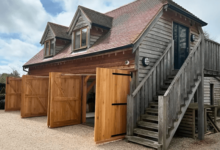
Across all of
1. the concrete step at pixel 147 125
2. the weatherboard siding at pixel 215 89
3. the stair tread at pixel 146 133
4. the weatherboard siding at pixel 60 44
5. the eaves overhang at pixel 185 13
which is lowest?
the stair tread at pixel 146 133

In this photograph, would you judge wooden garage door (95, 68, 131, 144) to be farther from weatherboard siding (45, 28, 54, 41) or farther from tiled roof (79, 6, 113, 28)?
weatherboard siding (45, 28, 54, 41)

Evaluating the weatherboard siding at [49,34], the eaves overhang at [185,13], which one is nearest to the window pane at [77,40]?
the weatherboard siding at [49,34]

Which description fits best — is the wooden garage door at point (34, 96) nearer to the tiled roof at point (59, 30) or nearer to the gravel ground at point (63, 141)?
the gravel ground at point (63, 141)

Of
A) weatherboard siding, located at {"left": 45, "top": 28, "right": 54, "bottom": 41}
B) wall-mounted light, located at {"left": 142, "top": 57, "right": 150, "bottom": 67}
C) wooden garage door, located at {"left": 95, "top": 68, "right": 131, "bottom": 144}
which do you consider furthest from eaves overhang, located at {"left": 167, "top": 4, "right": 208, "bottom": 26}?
weatherboard siding, located at {"left": 45, "top": 28, "right": 54, "bottom": 41}

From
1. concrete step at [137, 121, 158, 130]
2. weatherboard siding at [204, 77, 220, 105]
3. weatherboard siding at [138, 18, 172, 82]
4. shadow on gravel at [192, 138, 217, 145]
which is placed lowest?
shadow on gravel at [192, 138, 217, 145]

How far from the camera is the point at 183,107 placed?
674 cm

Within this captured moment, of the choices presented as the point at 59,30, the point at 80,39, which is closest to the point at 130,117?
the point at 80,39

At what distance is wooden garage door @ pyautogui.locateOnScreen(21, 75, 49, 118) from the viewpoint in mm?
11312

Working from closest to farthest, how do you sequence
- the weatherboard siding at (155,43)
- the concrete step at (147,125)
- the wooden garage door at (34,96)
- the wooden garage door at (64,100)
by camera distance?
the concrete step at (147,125), the weatherboard siding at (155,43), the wooden garage door at (64,100), the wooden garage door at (34,96)

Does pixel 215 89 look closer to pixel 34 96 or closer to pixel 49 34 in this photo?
pixel 34 96

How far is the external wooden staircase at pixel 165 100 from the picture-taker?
580 cm

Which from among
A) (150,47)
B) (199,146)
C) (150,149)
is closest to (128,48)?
(150,47)

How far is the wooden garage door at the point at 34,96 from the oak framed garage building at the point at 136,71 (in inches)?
61.4

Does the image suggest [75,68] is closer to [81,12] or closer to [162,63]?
[81,12]
